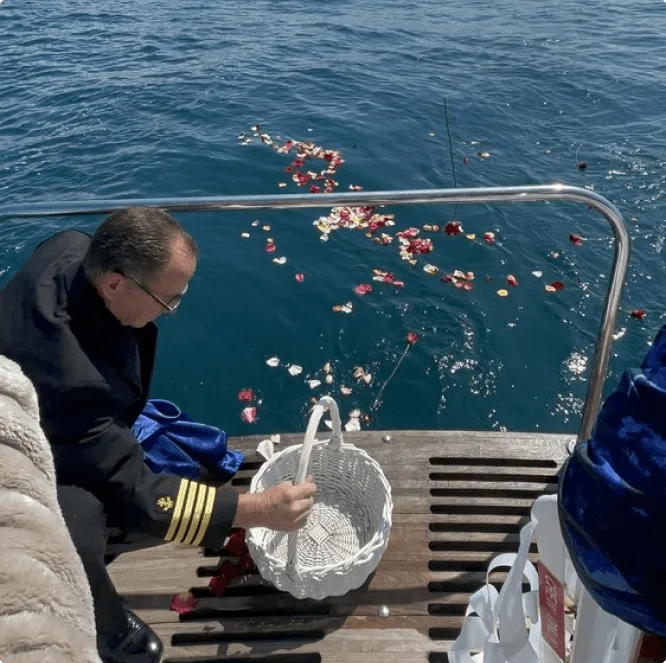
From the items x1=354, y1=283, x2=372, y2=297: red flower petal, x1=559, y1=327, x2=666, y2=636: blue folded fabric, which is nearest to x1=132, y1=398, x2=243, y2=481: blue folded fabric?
x1=559, y1=327, x2=666, y2=636: blue folded fabric

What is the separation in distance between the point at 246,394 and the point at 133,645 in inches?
87.8

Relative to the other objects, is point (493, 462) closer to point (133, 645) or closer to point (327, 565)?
point (327, 565)

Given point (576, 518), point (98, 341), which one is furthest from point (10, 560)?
point (98, 341)

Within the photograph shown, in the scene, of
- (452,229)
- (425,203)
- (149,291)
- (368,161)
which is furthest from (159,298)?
(368,161)

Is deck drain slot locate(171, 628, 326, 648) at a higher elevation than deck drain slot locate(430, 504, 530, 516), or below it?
below

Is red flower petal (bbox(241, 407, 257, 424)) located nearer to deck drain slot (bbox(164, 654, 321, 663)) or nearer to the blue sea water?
the blue sea water

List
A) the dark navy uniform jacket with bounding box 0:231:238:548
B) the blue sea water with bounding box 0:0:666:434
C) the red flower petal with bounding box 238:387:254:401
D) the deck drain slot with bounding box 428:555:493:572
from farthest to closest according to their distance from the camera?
the blue sea water with bounding box 0:0:666:434, the red flower petal with bounding box 238:387:254:401, the deck drain slot with bounding box 428:555:493:572, the dark navy uniform jacket with bounding box 0:231:238:548

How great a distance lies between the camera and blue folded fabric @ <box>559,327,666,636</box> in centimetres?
95

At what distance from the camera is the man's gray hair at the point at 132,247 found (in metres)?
1.90

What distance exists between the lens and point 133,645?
225 centimetres

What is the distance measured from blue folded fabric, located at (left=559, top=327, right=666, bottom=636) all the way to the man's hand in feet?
3.91

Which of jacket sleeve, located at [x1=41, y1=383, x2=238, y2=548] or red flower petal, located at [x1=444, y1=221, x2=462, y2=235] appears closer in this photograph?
jacket sleeve, located at [x1=41, y1=383, x2=238, y2=548]

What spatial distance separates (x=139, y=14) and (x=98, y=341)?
13025 mm

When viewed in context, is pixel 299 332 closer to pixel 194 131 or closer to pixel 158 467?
pixel 158 467
